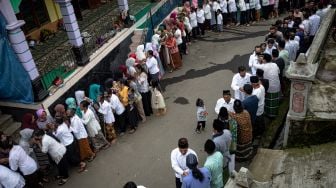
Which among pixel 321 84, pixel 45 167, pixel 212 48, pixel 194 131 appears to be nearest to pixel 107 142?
pixel 45 167

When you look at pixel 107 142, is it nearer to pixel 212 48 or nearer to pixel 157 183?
pixel 157 183

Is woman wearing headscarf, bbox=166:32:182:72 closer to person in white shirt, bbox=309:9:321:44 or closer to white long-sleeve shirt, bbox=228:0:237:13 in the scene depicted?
white long-sleeve shirt, bbox=228:0:237:13

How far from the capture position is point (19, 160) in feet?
21.6

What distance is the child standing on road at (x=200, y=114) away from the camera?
789cm

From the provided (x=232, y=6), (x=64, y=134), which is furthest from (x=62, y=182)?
(x=232, y=6)

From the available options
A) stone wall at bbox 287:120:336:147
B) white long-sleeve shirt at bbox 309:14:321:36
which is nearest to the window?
white long-sleeve shirt at bbox 309:14:321:36

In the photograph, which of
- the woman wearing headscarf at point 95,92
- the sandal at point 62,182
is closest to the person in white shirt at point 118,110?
the woman wearing headscarf at point 95,92

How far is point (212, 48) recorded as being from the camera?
13.1 meters

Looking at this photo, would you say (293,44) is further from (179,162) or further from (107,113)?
(179,162)

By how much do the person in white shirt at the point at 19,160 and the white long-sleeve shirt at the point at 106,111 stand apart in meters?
1.79

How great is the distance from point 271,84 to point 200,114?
1.65 meters

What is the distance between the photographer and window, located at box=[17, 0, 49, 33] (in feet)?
38.9

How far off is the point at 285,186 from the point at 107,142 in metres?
4.06

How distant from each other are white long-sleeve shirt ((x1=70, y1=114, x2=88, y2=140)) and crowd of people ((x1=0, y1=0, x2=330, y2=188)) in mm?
19
